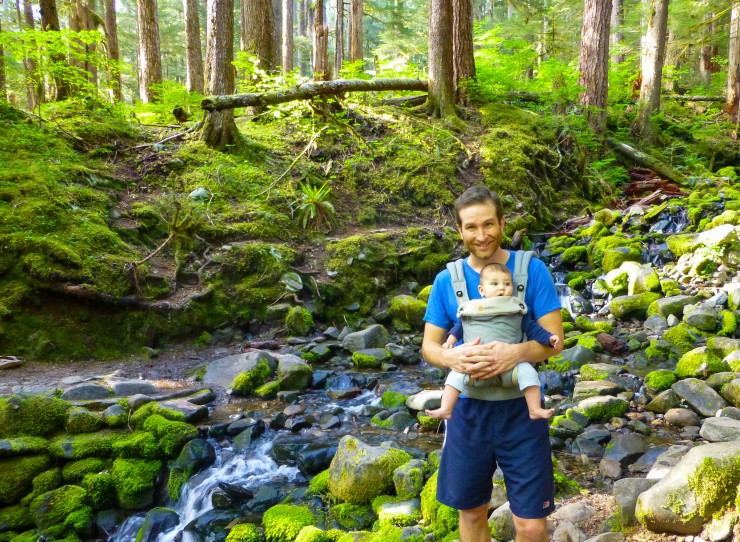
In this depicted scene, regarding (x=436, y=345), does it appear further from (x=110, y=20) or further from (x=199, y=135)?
(x=110, y=20)

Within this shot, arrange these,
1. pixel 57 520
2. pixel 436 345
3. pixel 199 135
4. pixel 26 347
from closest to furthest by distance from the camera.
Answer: pixel 436 345 → pixel 57 520 → pixel 26 347 → pixel 199 135

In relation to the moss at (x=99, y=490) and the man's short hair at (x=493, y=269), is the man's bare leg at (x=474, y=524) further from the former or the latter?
the moss at (x=99, y=490)

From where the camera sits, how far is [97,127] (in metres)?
9.32

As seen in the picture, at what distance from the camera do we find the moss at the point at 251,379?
18.5 feet

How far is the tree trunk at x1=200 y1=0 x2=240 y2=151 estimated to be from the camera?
31.7ft

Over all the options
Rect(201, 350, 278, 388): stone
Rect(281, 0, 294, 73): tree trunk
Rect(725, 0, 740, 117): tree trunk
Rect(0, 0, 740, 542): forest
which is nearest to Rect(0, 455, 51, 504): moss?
Rect(0, 0, 740, 542): forest

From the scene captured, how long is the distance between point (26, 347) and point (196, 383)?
2202 mm

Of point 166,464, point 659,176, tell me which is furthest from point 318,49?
point 166,464

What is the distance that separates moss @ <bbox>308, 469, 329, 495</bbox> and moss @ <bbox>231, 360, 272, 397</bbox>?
1947 millimetres

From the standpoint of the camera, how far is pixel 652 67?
13.9 meters

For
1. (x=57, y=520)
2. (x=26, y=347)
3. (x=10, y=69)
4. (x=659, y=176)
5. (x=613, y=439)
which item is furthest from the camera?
(x=659, y=176)

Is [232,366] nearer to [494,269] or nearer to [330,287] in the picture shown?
[330,287]

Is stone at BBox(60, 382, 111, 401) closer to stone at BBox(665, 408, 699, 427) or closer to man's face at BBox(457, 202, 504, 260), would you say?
man's face at BBox(457, 202, 504, 260)

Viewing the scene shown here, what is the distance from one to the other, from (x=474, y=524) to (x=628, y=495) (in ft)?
4.13
